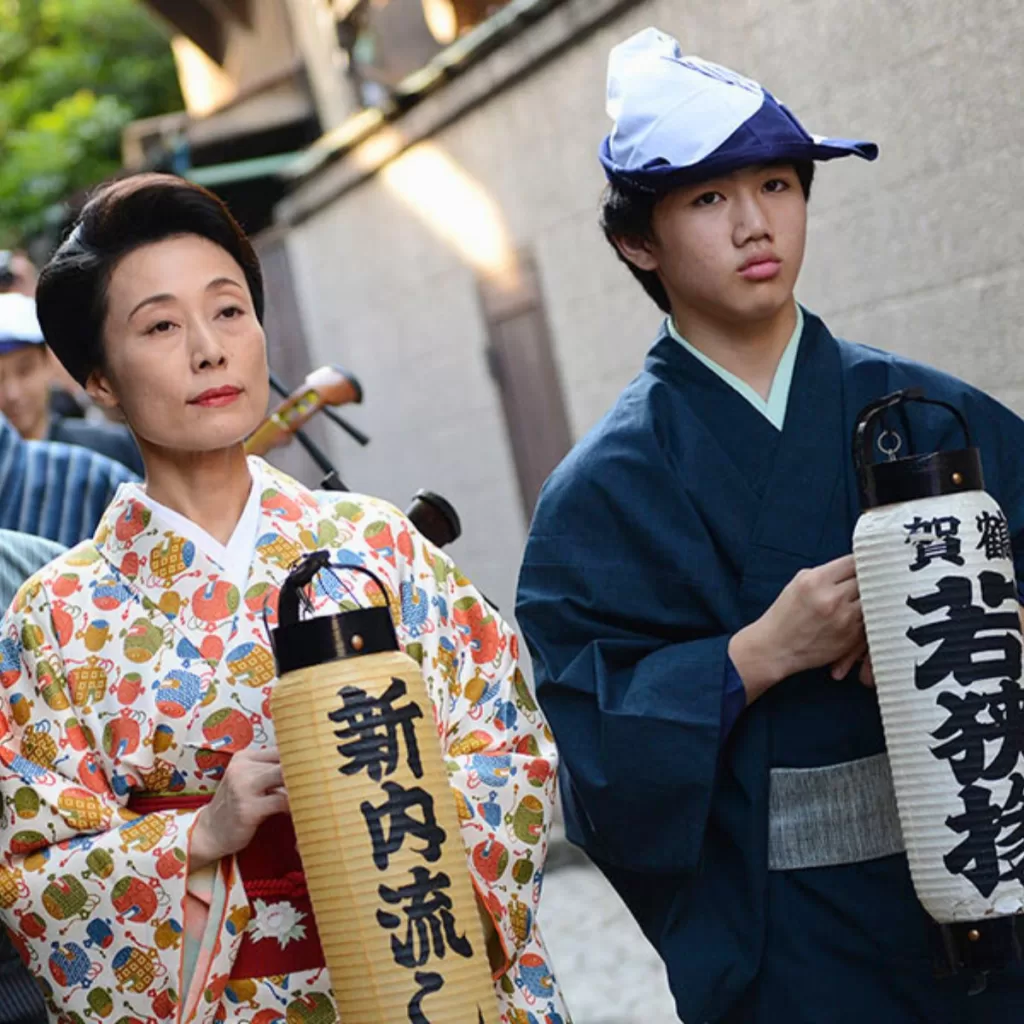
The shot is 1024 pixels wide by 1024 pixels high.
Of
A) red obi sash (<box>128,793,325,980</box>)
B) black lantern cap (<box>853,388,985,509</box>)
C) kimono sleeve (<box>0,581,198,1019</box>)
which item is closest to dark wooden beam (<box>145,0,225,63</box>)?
kimono sleeve (<box>0,581,198,1019</box>)

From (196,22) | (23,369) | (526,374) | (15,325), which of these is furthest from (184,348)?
(196,22)

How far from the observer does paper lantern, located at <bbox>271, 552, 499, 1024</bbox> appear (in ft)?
7.20

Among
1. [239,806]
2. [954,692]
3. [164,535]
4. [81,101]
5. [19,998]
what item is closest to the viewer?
[954,692]

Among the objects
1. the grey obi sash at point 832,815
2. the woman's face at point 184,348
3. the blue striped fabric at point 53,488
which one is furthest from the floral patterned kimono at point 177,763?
the blue striped fabric at point 53,488

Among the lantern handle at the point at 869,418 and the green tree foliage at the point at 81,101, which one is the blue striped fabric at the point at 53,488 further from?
the green tree foliage at the point at 81,101

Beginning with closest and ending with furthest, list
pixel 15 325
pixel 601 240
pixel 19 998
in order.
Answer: pixel 19 998, pixel 15 325, pixel 601 240

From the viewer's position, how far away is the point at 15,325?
17.3ft

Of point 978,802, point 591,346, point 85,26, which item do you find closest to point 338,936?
point 978,802

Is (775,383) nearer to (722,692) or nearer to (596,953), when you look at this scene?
(722,692)

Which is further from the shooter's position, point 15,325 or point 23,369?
point 23,369

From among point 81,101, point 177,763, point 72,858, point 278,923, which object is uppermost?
point 81,101

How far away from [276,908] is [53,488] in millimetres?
2210

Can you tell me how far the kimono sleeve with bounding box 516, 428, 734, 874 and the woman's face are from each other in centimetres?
58

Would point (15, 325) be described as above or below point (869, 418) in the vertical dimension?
above
